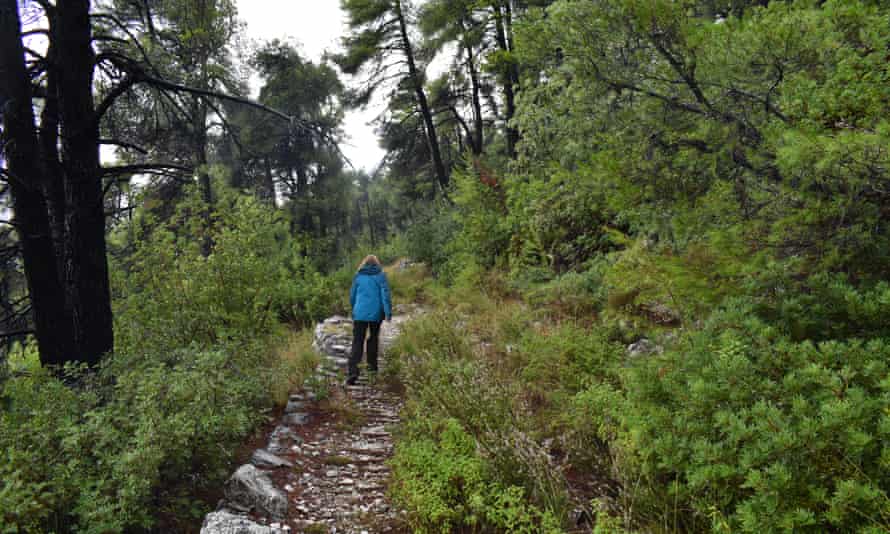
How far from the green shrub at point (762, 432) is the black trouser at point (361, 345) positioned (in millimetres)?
3939

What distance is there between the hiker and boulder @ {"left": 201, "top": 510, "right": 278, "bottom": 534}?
3299 mm

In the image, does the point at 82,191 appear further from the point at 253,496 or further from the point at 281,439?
the point at 253,496

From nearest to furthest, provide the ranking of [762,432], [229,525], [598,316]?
[762,432] → [229,525] → [598,316]

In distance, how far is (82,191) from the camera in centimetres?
413

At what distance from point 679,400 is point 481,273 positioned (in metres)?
6.80

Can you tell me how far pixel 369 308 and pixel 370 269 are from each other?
593mm

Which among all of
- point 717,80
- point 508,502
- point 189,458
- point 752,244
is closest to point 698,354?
point 752,244

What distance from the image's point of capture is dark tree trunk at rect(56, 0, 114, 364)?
4020 mm

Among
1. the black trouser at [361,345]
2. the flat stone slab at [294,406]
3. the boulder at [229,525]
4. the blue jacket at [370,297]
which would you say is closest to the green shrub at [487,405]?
the black trouser at [361,345]

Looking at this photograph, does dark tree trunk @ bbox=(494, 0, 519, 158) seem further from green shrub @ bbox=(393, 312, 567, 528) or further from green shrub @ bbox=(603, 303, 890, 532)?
green shrub @ bbox=(603, 303, 890, 532)

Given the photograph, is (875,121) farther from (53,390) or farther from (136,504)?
(53,390)

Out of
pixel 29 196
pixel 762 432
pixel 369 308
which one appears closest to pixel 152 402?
pixel 29 196

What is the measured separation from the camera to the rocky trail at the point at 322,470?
10.2 ft

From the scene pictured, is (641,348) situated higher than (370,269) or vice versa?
(370,269)
